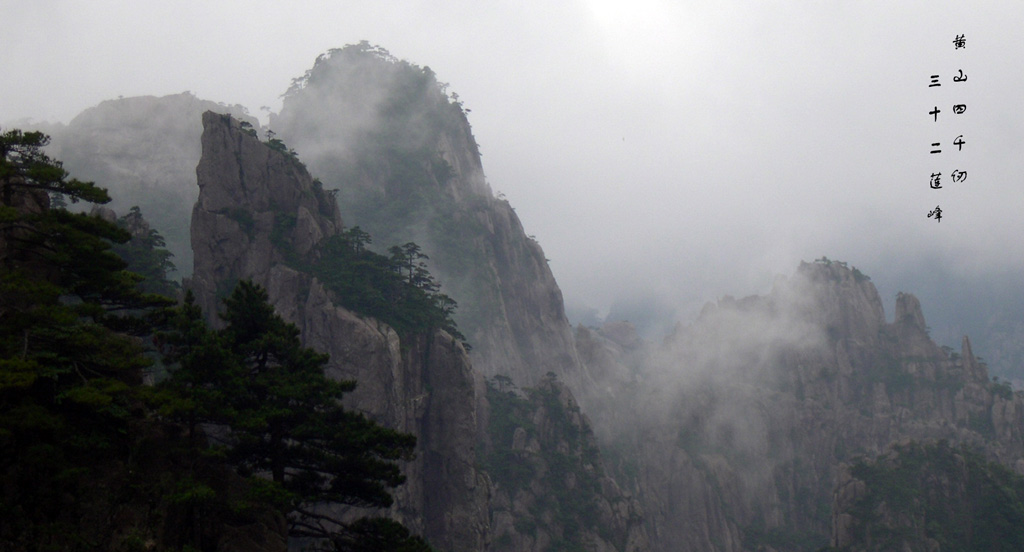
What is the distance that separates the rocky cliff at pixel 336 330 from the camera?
54.4 m

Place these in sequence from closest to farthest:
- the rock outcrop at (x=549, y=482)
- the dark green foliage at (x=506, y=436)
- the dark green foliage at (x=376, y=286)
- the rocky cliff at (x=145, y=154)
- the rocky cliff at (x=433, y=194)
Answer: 1. the dark green foliage at (x=376, y=286)
2. the rock outcrop at (x=549, y=482)
3. the dark green foliage at (x=506, y=436)
4. the rocky cliff at (x=145, y=154)
5. the rocky cliff at (x=433, y=194)

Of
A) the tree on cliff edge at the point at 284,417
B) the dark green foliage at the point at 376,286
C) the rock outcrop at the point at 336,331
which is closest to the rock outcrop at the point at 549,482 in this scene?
the rock outcrop at the point at 336,331

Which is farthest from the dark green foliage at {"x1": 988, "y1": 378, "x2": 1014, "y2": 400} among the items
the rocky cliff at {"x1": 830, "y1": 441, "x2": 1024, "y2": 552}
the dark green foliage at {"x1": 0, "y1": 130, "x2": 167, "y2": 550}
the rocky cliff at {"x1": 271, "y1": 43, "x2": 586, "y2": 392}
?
the dark green foliage at {"x1": 0, "y1": 130, "x2": 167, "y2": 550}

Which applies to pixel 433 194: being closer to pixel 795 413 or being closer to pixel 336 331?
pixel 336 331

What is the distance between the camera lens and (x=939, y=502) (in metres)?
76.0

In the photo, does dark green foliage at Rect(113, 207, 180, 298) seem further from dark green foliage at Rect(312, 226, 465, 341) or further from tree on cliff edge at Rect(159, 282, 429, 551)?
tree on cliff edge at Rect(159, 282, 429, 551)

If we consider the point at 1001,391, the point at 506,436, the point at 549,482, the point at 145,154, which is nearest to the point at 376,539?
the point at 549,482

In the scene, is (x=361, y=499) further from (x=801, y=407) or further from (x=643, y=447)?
(x=801, y=407)

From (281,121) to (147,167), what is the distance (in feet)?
90.7

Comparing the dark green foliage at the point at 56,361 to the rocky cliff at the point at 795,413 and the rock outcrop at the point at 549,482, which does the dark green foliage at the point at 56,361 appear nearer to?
the rock outcrop at the point at 549,482

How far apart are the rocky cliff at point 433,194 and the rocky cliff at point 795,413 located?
18.1 metres

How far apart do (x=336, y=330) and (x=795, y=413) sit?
81.7 meters

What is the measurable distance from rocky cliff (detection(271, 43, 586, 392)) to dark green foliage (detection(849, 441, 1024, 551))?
4336 cm

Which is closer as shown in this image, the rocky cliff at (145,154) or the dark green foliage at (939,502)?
the dark green foliage at (939,502)
